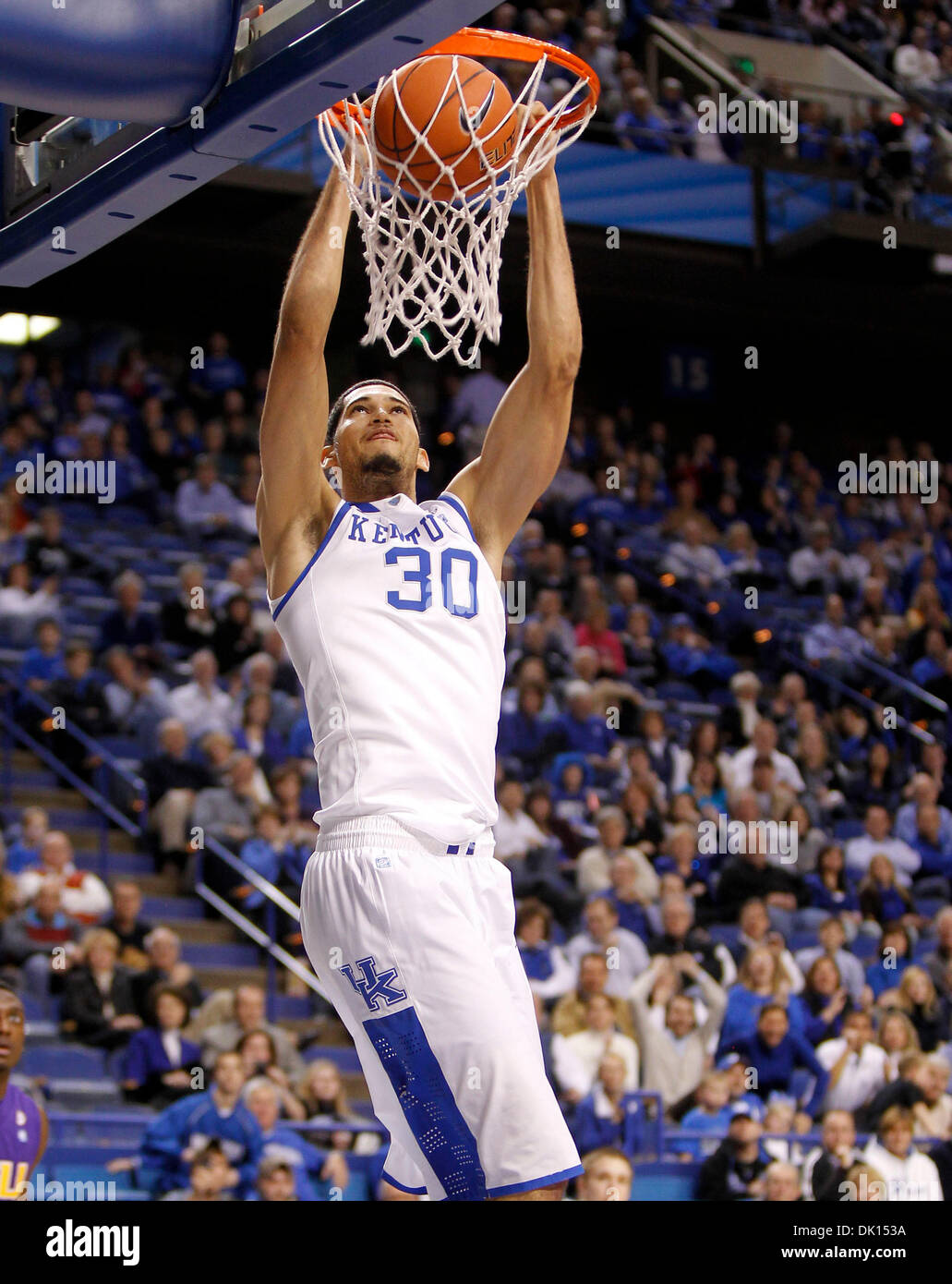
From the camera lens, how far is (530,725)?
31.2ft

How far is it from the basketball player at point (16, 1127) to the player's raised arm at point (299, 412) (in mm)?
1914

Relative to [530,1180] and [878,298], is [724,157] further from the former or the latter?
[530,1180]

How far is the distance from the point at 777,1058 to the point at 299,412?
5.49 meters

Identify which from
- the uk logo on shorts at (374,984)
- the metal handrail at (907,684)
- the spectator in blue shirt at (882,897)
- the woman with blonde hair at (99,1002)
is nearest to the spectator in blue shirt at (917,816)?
the spectator in blue shirt at (882,897)

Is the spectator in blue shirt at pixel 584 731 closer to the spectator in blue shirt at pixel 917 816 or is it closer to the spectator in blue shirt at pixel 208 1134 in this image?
the spectator in blue shirt at pixel 917 816

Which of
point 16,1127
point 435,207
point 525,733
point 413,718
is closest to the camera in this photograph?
point 413,718

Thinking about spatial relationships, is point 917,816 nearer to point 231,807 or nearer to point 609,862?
point 609,862

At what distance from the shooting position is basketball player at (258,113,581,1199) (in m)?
3.23

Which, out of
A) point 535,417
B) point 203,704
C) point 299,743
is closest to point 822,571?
A: point 299,743

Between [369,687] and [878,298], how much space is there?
10.9 metres

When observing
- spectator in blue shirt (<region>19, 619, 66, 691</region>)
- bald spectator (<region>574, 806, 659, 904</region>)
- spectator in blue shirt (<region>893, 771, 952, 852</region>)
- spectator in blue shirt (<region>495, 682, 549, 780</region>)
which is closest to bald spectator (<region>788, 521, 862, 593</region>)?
spectator in blue shirt (<region>893, 771, 952, 852</region>)

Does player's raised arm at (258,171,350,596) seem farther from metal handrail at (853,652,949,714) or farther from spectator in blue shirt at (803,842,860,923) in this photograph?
metal handrail at (853,652,949,714)

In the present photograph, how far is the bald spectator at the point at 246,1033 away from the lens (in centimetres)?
729

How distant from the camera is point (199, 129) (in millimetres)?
3645
